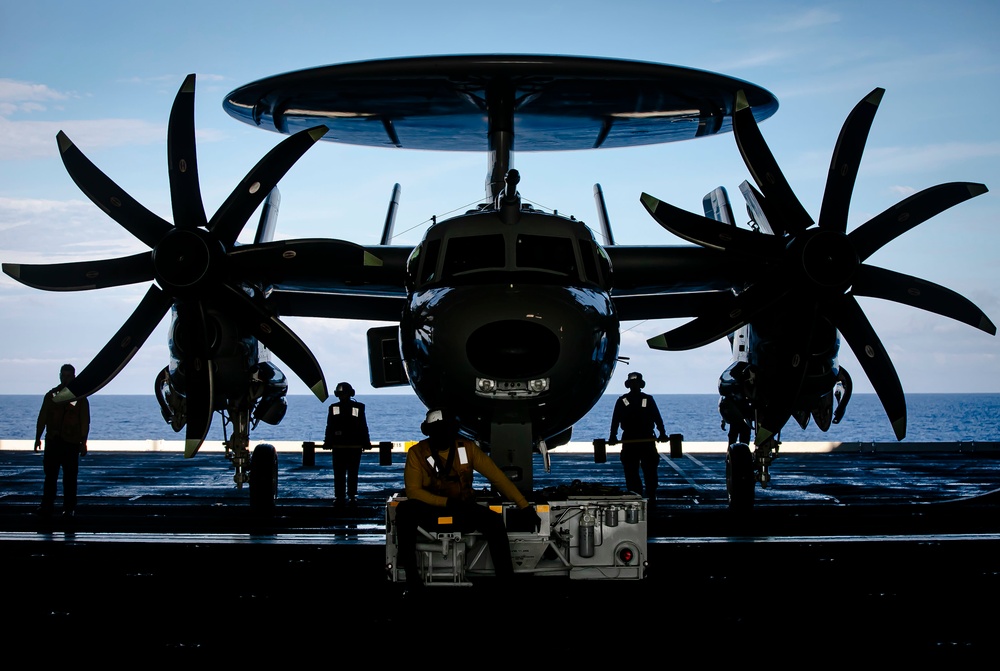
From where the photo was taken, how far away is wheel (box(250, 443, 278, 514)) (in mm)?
13438

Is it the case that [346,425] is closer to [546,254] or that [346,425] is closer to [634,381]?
[634,381]

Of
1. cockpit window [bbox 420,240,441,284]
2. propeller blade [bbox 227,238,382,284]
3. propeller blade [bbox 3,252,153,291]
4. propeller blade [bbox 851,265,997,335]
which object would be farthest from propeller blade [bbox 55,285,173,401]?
propeller blade [bbox 851,265,997,335]

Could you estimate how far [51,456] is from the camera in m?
13.1

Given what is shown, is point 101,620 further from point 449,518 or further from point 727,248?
point 727,248

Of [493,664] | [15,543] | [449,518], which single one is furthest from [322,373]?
[493,664]

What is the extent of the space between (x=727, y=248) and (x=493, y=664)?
784cm

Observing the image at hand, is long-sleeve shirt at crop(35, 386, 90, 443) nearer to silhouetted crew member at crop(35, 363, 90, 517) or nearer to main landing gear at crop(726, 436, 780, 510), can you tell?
silhouetted crew member at crop(35, 363, 90, 517)

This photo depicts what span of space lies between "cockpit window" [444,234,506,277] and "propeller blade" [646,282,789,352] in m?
2.90

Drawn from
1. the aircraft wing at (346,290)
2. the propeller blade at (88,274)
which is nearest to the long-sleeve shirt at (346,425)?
the aircraft wing at (346,290)

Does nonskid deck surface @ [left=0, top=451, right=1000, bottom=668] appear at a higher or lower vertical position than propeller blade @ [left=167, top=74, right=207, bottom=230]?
lower

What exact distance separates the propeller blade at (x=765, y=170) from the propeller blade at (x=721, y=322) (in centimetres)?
94

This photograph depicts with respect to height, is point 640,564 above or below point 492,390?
below

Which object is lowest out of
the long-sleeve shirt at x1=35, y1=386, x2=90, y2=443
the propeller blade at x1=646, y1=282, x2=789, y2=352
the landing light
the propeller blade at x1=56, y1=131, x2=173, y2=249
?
the long-sleeve shirt at x1=35, y1=386, x2=90, y2=443

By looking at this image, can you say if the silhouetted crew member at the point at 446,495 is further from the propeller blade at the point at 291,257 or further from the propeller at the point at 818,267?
the propeller at the point at 818,267
